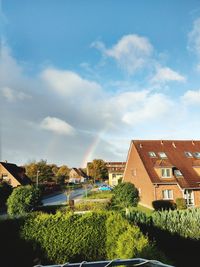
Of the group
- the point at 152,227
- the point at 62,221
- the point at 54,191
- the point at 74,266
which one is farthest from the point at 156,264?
the point at 54,191

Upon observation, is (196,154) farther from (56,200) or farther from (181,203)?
(56,200)

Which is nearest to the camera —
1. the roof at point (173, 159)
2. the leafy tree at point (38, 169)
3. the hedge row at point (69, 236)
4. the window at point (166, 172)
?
the hedge row at point (69, 236)

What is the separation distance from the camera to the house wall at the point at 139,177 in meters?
30.7

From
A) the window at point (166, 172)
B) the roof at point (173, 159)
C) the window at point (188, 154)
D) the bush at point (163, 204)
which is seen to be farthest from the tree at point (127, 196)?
the window at point (188, 154)

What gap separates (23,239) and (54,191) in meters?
48.4

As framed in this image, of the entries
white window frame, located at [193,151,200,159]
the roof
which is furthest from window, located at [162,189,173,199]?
white window frame, located at [193,151,200,159]

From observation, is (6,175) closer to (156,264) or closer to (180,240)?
(180,240)

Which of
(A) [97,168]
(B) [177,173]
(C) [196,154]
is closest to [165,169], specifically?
(B) [177,173]

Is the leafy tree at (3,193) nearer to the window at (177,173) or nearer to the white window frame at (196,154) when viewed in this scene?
the window at (177,173)

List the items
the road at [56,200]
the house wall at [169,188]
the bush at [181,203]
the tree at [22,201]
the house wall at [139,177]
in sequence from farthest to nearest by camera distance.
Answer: the road at [56,200], the house wall at [139,177], the house wall at [169,188], the bush at [181,203], the tree at [22,201]

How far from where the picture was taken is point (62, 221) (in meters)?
11.9

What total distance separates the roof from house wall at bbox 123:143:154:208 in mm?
804

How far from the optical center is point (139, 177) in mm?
34125

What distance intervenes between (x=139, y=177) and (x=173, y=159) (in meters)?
5.02
